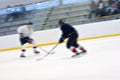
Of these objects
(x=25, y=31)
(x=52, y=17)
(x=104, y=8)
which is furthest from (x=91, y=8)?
(x=25, y=31)

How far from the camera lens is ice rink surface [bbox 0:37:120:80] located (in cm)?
520

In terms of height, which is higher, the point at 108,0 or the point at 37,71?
the point at 108,0

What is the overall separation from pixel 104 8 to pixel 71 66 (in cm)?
452

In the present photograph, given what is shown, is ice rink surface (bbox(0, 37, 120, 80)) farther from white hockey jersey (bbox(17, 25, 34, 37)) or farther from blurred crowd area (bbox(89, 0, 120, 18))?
blurred crowd area (bbox(89, 0, 120, 18))

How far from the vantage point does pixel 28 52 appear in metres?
9.34

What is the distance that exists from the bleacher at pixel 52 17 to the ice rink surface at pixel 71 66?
242 centimetres

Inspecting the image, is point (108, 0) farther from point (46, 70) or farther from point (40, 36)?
point (46, 70)

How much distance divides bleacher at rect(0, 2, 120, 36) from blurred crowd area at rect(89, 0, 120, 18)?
0.26m

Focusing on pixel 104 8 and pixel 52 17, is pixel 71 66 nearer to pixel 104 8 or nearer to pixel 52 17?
pixel 104 8

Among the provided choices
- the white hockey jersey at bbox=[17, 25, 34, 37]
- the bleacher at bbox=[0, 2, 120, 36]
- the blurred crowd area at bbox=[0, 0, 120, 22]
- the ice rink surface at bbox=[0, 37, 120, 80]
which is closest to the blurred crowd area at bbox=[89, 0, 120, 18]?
the blurred crowd area at bbox=[0, 0, 120, 22]

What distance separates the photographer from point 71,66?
20.0 ft

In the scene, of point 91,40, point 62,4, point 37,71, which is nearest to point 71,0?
point 62,4

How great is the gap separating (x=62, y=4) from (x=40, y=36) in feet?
6.81

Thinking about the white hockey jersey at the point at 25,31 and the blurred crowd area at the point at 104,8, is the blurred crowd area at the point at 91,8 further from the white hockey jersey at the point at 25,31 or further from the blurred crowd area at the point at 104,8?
the white hockey jersey at the point at 25,31
